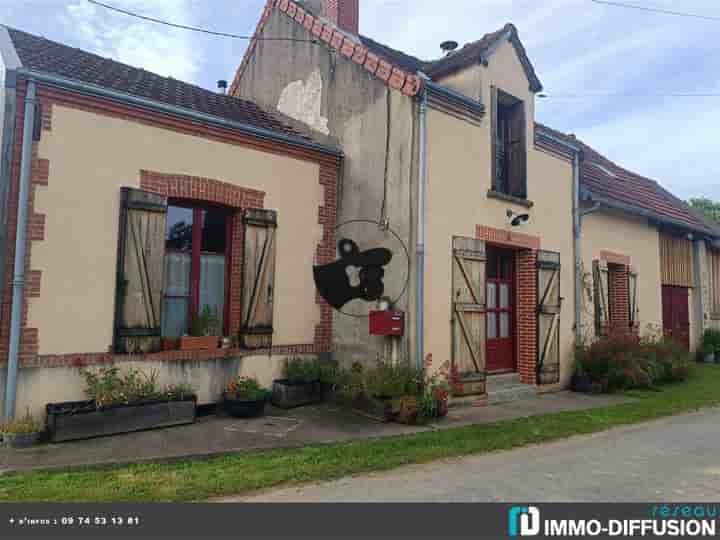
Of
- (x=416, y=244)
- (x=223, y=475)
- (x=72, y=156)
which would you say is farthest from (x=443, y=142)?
(x=223, y=475)

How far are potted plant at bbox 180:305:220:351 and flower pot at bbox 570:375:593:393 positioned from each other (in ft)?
22.2

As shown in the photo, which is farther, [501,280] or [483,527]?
[501,280]

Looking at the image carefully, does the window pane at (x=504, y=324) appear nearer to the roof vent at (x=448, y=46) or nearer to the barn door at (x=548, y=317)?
the barn door at (x=548, y=317)

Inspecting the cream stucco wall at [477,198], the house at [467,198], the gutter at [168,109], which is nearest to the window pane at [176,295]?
the gutter at [168,109]

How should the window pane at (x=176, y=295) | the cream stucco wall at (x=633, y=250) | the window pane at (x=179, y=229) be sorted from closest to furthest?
the window pane at (x=176, y=295) → the window pane at (x=179, y=229) → the cream stucco wall at (x=633, y=250)

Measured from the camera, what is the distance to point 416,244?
7465 millimetres

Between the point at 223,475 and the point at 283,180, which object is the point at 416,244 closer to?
the point at 283,180

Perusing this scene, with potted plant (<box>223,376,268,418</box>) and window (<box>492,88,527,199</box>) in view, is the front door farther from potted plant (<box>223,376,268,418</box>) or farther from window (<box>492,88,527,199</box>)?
potted plant (<box>223,376,268,418</box>)

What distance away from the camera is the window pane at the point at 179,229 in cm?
708

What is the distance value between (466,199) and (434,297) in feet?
5.75

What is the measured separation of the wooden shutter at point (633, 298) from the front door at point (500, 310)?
4.08 meters

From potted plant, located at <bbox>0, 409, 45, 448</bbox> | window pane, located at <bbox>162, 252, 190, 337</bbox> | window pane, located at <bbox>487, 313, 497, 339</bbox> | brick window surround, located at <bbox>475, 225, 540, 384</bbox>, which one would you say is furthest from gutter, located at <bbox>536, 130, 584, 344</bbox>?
potted plant, located at <bbox>0, 409, 45, 448</bbox>

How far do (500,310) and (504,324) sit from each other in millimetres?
292

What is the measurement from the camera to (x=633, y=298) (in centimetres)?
1216
